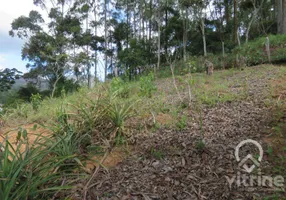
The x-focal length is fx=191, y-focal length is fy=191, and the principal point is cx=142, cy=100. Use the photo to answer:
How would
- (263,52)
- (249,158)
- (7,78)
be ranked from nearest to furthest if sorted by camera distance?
(249,158), (263,52), (7,78)

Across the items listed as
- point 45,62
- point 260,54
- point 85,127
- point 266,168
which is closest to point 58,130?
point 85,127

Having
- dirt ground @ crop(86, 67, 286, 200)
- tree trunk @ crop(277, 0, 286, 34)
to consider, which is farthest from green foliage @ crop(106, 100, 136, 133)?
tree trunk @ crop(277, 0, 286, 34)

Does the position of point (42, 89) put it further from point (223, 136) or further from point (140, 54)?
point (223, 136)

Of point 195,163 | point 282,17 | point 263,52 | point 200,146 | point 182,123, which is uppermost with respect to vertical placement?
point 282,17

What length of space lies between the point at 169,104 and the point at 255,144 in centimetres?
151

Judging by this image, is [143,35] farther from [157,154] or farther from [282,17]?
[157,154]

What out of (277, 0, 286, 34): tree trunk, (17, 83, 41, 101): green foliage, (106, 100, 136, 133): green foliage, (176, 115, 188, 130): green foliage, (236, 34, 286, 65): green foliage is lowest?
(176, 115, 188, 130): green foliage

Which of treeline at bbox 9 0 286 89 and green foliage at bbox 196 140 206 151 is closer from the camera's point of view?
green foliage at bbox 196 140 206 151

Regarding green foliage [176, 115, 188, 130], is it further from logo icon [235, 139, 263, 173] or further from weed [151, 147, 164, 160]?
logo icon [235, 139, 263, 173]

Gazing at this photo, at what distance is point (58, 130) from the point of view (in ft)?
6.52


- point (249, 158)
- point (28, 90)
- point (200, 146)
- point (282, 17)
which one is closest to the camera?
point (249, 158)

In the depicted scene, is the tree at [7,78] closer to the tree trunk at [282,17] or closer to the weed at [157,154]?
the weed at [157,154]

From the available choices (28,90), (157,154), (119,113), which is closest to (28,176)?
(157,154)

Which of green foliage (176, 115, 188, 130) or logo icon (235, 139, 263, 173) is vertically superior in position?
green foliage (176, 115, 188, 130)
